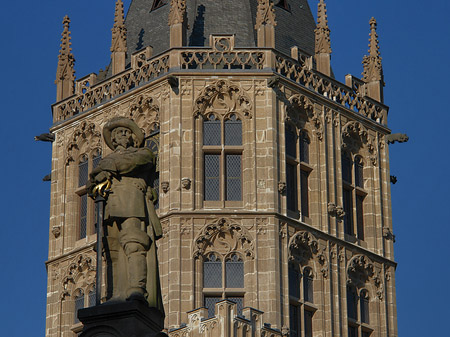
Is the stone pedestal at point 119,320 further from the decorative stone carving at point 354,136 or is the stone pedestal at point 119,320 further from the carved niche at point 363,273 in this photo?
the decorative stone carving at point 354,136

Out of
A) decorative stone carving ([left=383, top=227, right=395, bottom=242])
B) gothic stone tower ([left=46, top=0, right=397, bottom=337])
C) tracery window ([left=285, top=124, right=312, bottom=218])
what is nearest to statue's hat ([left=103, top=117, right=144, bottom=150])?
gothic stone tower ([left=46, top=0, right=397, bottom=337])

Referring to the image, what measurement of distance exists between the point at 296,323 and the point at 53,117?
9.66 m

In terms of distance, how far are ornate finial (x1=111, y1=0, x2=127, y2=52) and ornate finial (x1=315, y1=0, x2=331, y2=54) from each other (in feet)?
17.4

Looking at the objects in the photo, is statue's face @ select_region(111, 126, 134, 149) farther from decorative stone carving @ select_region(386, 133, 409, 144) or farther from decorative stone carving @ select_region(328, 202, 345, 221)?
decorative stone carving @ select_region(386, 133, 409, 144)

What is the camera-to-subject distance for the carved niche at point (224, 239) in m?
35.5

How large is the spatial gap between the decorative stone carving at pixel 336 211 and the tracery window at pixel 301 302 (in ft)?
5.95

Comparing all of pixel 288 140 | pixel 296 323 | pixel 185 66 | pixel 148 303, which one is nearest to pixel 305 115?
pixel 288 140

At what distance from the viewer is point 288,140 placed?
122ft

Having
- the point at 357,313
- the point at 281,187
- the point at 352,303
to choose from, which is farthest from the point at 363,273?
the point at 281,187

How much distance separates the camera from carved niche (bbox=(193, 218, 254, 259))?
35.5 meters

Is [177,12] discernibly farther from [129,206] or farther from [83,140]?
[129,206]

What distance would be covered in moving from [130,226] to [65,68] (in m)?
25.0

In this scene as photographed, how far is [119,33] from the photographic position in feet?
129

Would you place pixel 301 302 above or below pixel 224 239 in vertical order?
below
